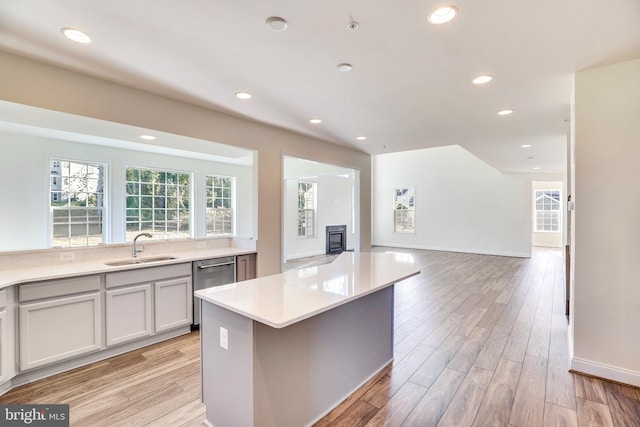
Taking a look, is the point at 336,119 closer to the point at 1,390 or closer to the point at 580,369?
the point at 580,369

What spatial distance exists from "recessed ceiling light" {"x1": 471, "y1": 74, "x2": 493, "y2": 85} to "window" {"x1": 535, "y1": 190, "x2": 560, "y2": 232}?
10702 mm

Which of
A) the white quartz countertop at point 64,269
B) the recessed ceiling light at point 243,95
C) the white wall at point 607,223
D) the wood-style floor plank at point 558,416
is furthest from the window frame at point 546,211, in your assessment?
the white quartz countertop at point 64,269

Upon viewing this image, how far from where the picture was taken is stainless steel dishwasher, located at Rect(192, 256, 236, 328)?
11.0 feet

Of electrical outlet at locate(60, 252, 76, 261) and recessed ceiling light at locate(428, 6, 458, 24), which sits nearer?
recessed ceiling light at locate(428, 6, 458, 24)

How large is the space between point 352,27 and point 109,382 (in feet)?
10.4

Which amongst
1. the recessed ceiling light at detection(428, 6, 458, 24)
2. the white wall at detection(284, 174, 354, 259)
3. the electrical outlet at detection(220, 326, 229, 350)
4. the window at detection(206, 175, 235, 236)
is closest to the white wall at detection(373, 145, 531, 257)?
the white wall at detection(284, 174, 354, 259)

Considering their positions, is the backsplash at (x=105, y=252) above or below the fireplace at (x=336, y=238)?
above

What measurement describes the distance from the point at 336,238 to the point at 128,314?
748 cm

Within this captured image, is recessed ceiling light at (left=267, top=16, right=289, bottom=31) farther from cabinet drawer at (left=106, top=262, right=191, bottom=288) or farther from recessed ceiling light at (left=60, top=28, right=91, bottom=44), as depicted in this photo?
cabinet drawer at (left=106, top=262, right=191, bottom=288)

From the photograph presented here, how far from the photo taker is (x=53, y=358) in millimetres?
2422

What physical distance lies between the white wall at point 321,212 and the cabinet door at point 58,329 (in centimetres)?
576

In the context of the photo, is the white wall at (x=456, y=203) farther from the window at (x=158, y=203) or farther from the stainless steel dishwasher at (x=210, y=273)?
the stainless steel dishwasher at (x=210, y=273)

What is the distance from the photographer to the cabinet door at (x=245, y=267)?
12.3ft

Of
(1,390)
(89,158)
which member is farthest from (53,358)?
(89,158)
